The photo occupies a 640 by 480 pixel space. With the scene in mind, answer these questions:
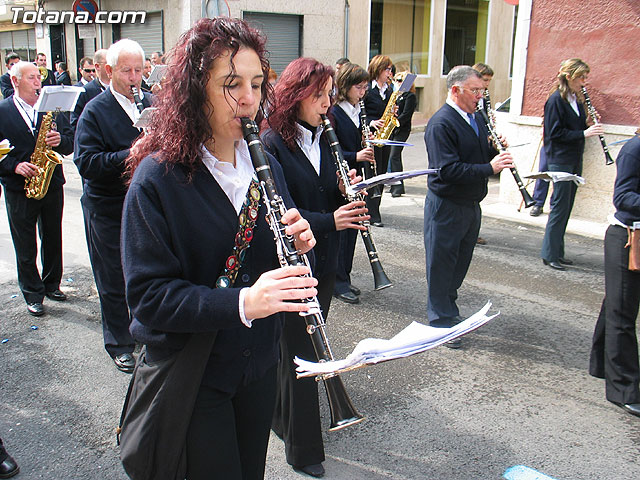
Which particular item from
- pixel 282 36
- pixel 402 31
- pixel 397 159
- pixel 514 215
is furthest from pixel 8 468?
pixel 402 31

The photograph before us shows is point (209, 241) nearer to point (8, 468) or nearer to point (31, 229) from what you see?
point (8, 468)

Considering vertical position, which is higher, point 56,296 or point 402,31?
point 402,31

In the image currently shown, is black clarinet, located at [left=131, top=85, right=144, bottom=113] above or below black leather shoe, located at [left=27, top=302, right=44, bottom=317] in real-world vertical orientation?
above

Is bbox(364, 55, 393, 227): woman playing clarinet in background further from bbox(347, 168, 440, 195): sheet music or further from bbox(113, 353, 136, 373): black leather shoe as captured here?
bbox(113, 353, 136, 373): black leather shoe

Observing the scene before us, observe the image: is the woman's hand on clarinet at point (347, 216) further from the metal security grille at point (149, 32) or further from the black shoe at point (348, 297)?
the metal security grille at point (149, 32)

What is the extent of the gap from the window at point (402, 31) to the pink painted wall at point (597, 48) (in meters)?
8.54

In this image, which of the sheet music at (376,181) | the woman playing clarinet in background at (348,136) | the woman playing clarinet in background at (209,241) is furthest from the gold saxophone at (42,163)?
the woman playing clarinet in background at (209,241)

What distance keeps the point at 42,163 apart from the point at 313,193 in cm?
274

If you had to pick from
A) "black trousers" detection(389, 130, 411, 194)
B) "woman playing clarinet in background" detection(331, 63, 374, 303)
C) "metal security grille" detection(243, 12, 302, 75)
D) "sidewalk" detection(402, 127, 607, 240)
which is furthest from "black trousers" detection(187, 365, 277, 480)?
"metal security grille" detection(243, 12, 302, 75)

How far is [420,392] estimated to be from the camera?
396 cm

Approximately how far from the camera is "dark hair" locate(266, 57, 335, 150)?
3.38m

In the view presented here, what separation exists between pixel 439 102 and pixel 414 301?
45.1 ft

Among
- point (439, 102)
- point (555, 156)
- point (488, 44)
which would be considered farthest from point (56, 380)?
point (488, 44)

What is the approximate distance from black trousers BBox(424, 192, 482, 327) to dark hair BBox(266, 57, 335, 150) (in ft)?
5.23
